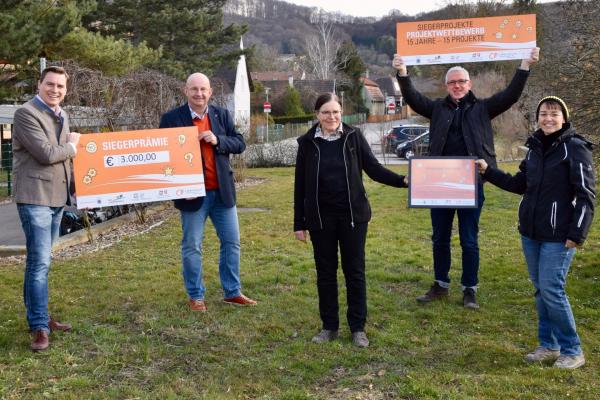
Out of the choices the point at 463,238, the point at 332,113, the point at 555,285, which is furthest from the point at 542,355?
the point at 332,113

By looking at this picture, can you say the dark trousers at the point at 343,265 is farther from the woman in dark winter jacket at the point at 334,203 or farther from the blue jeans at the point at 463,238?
the blue jeans at the point at 463,238

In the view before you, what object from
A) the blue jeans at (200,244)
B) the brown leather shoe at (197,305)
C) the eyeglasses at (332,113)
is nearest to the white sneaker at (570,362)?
the eyeglasses at (332,113)

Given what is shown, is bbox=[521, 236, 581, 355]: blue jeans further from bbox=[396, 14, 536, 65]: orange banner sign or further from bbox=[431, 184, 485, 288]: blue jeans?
bbox=[396, 14, 536, 65]: orange banner sign

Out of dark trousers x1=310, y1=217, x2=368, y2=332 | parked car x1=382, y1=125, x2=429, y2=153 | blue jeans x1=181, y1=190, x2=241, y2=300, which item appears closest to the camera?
dark trousers x1=310, y1=217, x2=368, y2=332

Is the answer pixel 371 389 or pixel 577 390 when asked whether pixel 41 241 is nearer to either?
pixel 371 389

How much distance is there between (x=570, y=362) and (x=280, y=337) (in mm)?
2254

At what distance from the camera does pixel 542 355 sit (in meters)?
4.47

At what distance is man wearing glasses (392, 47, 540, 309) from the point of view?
5473 mm

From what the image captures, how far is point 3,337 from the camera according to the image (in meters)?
5.01

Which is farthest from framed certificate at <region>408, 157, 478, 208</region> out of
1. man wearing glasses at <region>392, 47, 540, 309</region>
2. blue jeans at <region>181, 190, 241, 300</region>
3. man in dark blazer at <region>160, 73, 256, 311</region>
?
blue jeans at <region>181, 190, 241, 300</region>

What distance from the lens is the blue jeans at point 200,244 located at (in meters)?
5.73

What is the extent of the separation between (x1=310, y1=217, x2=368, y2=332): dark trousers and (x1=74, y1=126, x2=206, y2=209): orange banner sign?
1.34m

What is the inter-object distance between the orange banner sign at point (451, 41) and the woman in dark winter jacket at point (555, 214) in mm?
1568

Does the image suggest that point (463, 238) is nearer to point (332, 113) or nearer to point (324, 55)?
point (332, 113)
